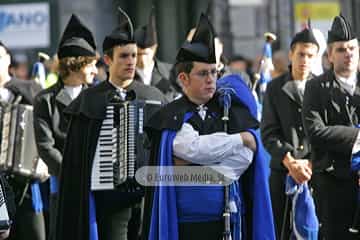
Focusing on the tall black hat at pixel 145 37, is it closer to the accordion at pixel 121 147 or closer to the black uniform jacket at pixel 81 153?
the black uniform jacket at pixel 81 153

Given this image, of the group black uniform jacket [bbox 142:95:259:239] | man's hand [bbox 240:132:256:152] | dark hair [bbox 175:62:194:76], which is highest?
dark hair [bbox 175:62:194:76]

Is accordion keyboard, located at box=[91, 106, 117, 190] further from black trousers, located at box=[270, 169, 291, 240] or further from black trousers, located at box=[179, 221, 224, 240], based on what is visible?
black trousers, located at box=[270, 169, 291, 240]

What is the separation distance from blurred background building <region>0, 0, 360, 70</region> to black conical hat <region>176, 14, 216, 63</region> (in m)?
9.73

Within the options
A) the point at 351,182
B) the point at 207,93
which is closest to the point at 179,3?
the point at 351,182

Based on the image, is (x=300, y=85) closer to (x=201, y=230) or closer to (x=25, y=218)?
(x=25, y=218)

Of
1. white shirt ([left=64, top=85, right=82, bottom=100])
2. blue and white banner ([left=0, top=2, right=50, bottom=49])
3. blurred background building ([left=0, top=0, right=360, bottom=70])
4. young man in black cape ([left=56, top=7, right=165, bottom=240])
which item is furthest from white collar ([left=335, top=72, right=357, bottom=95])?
blue and white banner ([left=0, top=2, right=50, bottom=49])

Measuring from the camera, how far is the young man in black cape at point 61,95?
10.4 meters

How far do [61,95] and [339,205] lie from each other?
251cm

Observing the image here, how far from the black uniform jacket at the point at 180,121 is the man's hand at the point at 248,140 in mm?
45

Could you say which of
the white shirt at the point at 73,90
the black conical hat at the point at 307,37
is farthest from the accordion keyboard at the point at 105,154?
the black conical hat at the point at 307,37

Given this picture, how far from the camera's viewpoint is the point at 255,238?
8.16 meters

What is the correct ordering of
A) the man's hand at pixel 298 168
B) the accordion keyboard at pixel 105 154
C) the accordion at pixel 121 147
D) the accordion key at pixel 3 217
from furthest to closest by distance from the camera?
the man's hand at pixel 298 168
the accordion keyboard at pixel 105 154
the accordion at pixel 121 147
the accordion key at pixel 3 217

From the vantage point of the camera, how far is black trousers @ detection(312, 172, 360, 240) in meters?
9.71

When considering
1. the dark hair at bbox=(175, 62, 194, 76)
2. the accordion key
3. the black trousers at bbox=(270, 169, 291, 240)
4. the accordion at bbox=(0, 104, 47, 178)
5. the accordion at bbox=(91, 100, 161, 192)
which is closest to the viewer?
the accordion key
